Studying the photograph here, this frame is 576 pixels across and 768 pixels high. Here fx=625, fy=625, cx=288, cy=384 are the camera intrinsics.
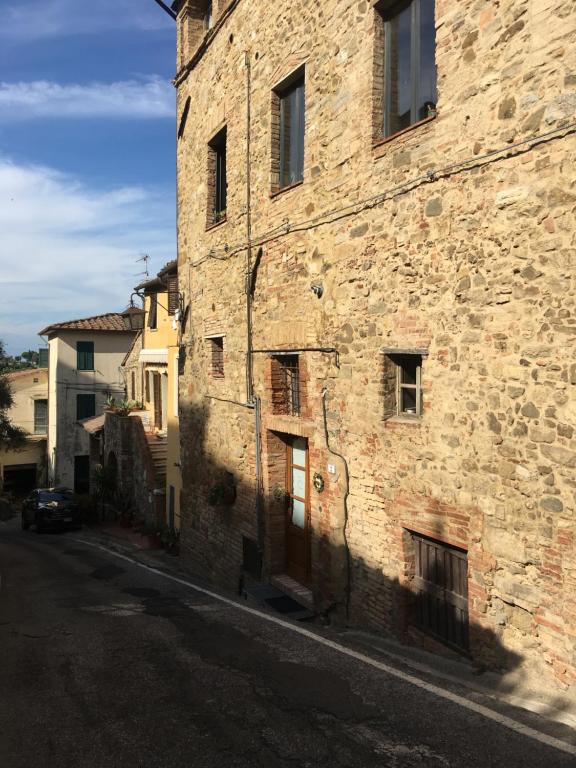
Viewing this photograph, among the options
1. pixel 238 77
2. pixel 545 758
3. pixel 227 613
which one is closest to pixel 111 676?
pixel 227 613

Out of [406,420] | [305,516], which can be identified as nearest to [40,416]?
[305,516]

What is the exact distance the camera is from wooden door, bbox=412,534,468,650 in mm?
6512

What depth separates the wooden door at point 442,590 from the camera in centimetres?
651

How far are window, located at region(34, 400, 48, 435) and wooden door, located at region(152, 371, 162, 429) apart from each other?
19024 mm

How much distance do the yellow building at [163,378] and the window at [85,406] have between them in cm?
1262

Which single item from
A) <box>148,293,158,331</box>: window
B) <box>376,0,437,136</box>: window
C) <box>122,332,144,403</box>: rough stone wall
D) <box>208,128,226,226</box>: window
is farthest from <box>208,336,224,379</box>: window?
<box>122,332,144,403</box>: rough stone wall

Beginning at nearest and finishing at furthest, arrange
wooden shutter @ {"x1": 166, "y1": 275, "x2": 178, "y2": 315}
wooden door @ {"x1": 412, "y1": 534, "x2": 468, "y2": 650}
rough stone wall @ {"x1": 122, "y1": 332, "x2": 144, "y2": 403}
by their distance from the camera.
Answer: wooden door @ {"x1": 412, "y1": 534, "x2": 468, "y2": 650}, wooden shutter @ {"x1": 166, "y1": 275, "x2": 178, "y2": 315}, rough stone wall @ {"x1": 122, "y1": 332, "x2": 144, "y2": 403}

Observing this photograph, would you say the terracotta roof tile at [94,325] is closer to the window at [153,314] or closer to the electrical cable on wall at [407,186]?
the window at [153,314]

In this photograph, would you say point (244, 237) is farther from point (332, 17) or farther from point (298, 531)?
point (298, 531)

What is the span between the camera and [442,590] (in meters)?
6.75

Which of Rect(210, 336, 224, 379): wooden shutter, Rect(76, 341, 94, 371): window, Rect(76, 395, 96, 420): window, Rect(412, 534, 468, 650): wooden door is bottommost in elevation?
Rect(412, 534, 468, 650): wooden door

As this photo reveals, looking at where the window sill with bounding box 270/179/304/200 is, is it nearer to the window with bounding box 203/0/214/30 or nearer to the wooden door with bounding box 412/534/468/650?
the wooden door with bounding box 412/534/468/650

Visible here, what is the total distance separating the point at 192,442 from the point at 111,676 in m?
7.56

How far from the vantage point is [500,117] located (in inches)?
229
